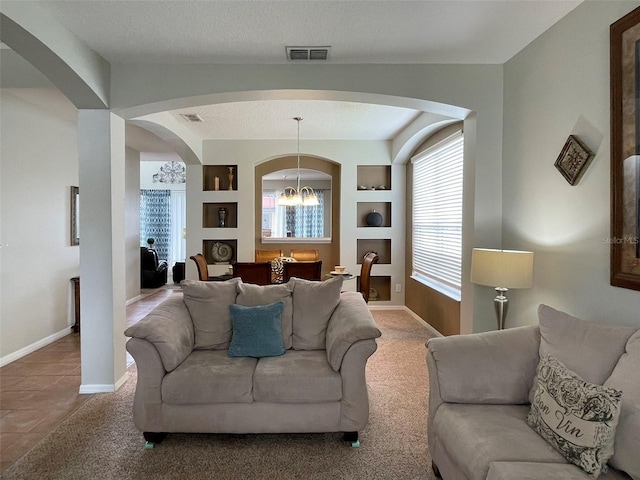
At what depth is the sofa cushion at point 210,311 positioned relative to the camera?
9.15 ft

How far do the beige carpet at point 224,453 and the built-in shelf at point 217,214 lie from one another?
3.62 m

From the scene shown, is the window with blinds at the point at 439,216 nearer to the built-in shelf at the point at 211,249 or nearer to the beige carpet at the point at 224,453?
the beige carpet at the point at 224,453

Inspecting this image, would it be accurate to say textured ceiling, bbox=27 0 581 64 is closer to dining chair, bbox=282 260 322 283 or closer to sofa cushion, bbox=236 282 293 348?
sofa cushion, bbox=236 282 293 348

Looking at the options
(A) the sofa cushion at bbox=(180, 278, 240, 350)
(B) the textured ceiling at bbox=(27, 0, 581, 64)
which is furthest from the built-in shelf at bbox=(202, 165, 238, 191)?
(A) the sofa cushion at bbox=(180, 278, 240, 350)

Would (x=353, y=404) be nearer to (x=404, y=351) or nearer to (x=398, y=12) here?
(x=404, y=351)

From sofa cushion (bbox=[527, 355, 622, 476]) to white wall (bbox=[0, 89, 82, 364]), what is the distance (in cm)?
452

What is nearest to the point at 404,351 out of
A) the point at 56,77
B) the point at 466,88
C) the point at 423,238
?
the point at 423,238

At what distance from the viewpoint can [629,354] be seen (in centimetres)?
163

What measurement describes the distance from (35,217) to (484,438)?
15.2 ft

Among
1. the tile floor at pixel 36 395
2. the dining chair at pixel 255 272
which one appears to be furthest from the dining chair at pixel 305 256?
the tile floor at pixel 36 395

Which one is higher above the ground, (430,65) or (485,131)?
(430,65)

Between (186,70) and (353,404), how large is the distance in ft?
9.28

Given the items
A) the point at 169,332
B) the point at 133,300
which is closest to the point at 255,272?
the point at 169,332

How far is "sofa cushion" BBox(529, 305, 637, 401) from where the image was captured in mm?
1697
